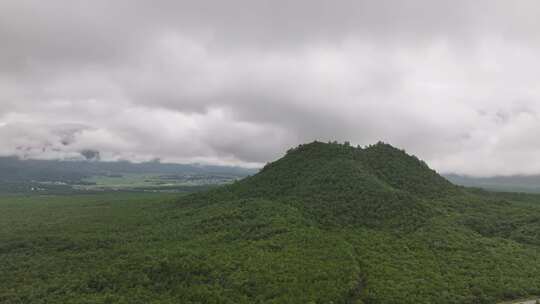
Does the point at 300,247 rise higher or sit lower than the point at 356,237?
lower

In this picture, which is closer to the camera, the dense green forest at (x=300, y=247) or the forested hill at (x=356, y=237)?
the dense green forest at (x=300, y=247)

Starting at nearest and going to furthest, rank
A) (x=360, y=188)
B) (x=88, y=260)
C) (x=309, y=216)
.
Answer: (x=88, y=260), (x=309, y=216), (x=360, y=188)

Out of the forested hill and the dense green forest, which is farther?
the forested hill

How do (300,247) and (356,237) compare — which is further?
(356,237)

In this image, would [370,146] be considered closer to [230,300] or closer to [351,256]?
[351,256]

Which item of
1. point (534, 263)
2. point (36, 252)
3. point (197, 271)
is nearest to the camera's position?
point (197, 271)

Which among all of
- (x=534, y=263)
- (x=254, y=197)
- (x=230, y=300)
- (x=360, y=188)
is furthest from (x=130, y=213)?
(x=534, y=263)

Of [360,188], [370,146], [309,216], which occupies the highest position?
[370,146]

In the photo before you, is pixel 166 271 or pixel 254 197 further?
pixel 254 197
